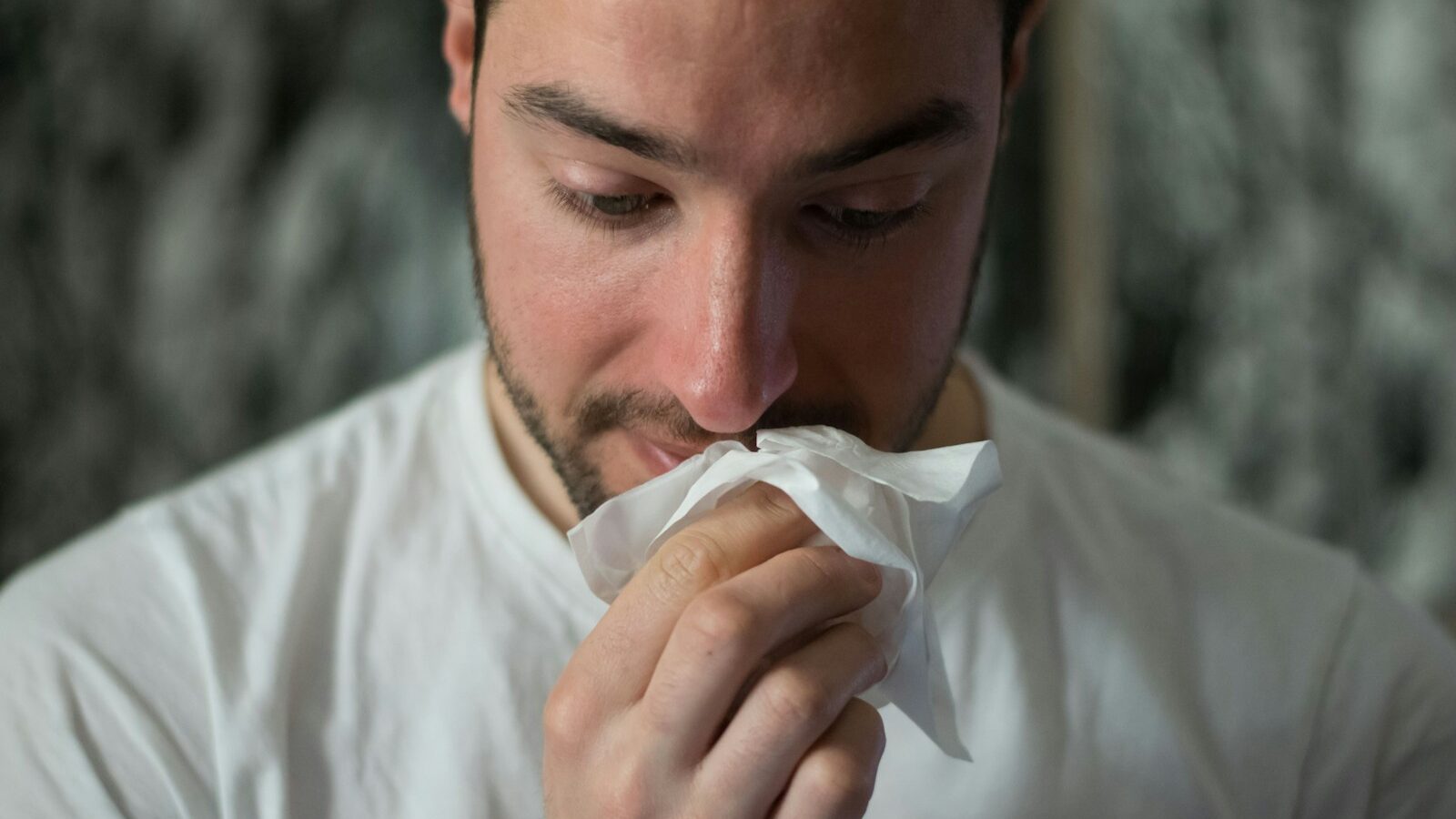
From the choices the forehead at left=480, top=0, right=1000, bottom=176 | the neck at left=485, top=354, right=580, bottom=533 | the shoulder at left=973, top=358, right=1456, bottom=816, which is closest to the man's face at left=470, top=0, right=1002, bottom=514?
the forehead at left=480, top=0, right=1000, bottom=176

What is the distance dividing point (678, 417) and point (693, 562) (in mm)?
107

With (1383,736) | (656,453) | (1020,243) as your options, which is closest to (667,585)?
(656,453)

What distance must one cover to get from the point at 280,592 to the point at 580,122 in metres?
0.43

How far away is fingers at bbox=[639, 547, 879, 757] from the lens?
0.64 m

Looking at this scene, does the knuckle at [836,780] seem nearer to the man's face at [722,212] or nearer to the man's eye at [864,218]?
the man's face at [722,212]

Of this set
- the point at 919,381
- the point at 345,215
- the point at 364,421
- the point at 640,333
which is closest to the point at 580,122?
the point at 640,333

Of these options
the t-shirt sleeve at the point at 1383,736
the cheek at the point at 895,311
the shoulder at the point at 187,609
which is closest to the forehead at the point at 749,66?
the cheek at the point at 895,311

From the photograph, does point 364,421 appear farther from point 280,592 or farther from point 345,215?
point 345,215

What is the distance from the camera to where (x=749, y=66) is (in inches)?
26.4

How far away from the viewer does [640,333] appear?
750 mm

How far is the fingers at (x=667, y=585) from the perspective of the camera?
68 centimetres

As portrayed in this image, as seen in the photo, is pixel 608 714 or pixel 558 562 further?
pixel 558 562

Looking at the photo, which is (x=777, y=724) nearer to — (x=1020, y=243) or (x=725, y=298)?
(x=725, y=298)

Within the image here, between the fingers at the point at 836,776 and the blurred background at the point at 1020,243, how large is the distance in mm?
809
